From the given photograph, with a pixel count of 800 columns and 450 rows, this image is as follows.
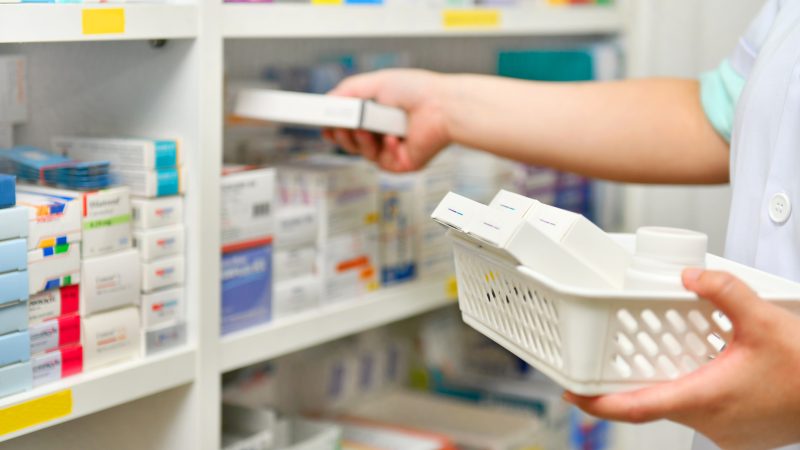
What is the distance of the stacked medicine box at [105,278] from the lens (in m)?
1.05

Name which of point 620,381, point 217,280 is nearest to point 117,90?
point 217,280

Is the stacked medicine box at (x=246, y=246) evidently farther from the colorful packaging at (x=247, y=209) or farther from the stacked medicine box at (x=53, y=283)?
the stacked medicine box at (x=53, y=283)

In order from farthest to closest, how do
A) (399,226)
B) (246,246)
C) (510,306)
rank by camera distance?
(399,226) → (246,246) → (510,306)

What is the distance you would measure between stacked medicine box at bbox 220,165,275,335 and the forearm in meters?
0.28

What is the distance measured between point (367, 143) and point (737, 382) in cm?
78

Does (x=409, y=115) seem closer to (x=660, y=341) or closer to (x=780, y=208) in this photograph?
(x=780, y=208)

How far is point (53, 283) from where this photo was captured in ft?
3.35

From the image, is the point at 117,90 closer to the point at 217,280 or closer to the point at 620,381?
the point at 217,280

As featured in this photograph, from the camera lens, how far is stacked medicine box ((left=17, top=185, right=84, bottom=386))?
100 cm

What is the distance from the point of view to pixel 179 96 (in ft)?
3.84

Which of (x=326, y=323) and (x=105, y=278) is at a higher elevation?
(x=105, y=278)

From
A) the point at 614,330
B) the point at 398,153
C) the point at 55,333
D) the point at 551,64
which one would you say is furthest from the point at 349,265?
the point at 614,330

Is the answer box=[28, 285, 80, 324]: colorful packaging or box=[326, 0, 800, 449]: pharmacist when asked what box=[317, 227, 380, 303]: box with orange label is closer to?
box=[326, 0, 800, 449]: pharmacist

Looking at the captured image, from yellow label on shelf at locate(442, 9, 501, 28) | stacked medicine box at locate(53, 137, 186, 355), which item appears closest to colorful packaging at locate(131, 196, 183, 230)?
stacked medicine box at locate(53, 137, 186, 355)
